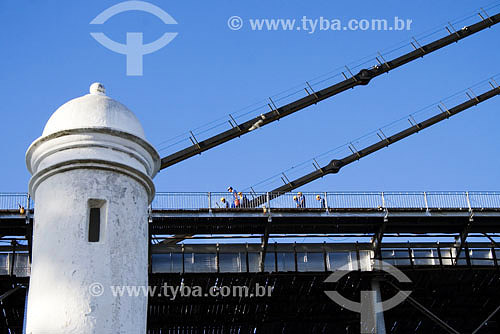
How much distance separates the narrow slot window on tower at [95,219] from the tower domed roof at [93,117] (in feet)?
2.67

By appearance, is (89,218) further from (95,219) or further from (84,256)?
(84,256)

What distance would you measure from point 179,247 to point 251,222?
2.87 metres

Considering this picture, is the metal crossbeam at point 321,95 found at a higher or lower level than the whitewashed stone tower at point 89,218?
higher

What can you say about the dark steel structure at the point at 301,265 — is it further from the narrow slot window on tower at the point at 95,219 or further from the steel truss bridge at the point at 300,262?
the narrow slot window on tower at the point at 95,219

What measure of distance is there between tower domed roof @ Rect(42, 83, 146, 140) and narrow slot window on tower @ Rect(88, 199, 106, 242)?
0.81m

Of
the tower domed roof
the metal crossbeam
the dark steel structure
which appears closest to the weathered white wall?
the tower domed roof

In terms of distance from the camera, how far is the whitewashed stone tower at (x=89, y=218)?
24.8ft

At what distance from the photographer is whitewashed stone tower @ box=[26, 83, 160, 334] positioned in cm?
755

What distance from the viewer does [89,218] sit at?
317 inches

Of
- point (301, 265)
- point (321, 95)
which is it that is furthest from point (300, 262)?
point (321, 95)

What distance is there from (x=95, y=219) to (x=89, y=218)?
7 centimetres

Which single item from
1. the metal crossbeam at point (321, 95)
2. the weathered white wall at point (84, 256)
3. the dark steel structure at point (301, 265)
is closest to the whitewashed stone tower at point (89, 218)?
the weathered white wall at point (84, 256)

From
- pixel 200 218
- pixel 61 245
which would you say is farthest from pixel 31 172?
pixel 200 218

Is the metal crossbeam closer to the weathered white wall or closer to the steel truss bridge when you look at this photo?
the steel truss bridge
